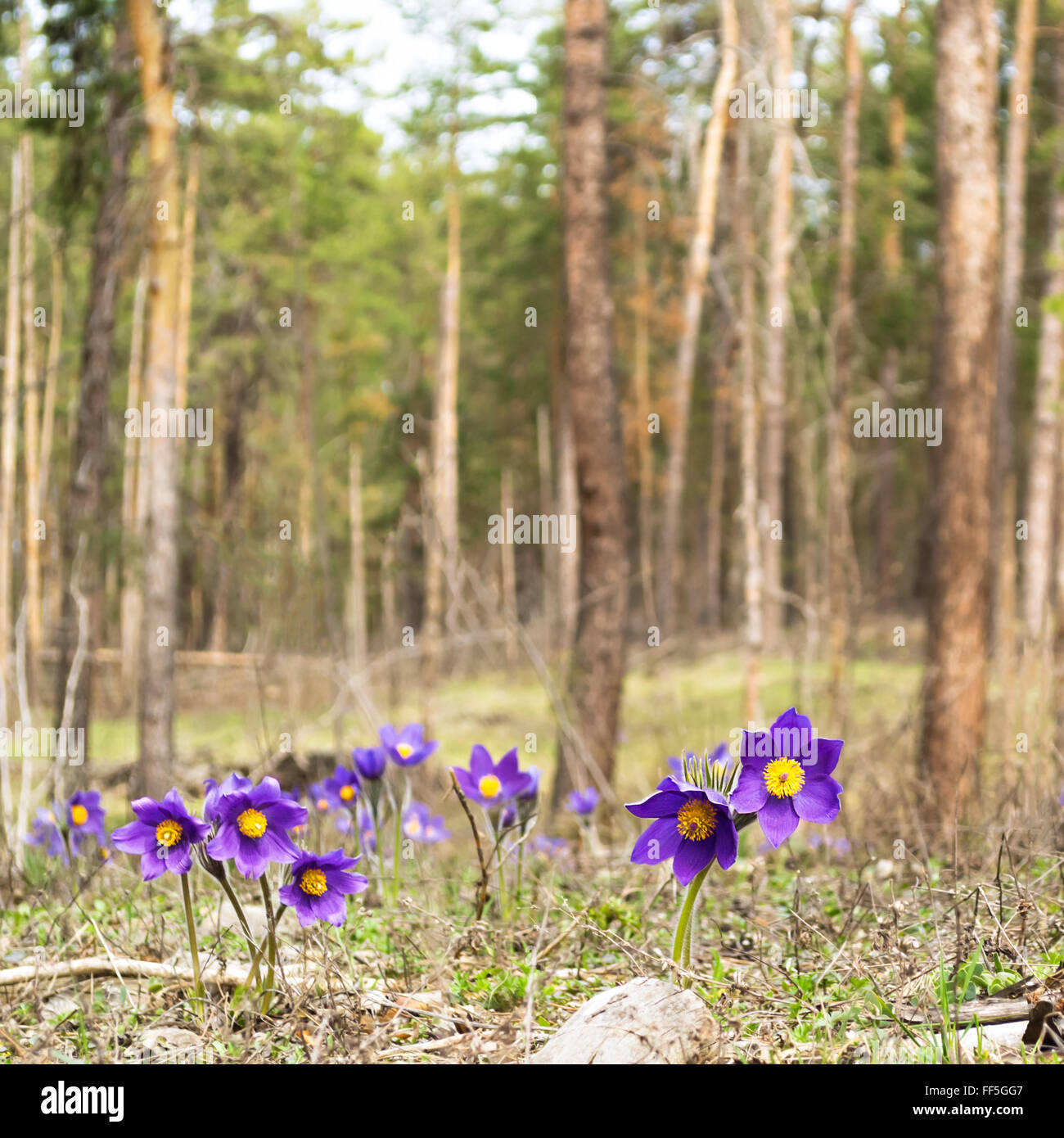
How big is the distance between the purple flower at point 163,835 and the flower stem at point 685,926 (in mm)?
990

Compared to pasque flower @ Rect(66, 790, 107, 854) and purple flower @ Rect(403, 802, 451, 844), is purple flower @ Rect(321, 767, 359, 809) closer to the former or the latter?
purple flower @ Rect(403, 802, 451, 844)

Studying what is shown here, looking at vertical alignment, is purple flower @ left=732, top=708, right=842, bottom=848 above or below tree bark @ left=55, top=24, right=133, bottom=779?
below

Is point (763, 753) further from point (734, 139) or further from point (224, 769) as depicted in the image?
point (734, 139)

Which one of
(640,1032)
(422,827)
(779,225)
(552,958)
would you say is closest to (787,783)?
(640,1032)

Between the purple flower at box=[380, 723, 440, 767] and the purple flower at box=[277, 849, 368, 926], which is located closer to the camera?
the purple flower at box=[277, 849, 368, 926]

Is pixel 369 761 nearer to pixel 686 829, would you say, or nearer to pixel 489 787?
pixel 489 787

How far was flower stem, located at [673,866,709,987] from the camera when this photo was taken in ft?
7.13

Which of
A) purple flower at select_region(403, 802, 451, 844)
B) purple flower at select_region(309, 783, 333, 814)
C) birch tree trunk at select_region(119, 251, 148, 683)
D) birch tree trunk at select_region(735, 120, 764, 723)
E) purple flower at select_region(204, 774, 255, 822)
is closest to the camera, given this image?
purple flower at select_region(204, 774, 255, 822)

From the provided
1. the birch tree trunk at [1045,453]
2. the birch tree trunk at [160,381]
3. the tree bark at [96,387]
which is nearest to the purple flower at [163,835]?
the birch tree trunk at [160,381]

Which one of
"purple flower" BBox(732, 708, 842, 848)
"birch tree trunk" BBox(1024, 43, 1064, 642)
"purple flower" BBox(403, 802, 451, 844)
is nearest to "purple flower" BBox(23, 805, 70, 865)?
"purple flower" BBox(403, 802, 451, 844)

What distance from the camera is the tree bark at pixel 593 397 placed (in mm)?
8492

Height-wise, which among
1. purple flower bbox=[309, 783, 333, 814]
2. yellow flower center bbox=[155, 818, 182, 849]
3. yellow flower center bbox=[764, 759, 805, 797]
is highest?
yellow flower center bbox=[764, 759, 805, 797]

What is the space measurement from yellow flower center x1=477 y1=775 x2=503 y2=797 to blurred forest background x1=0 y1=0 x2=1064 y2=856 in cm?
132

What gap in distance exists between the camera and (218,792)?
2.25 metres
